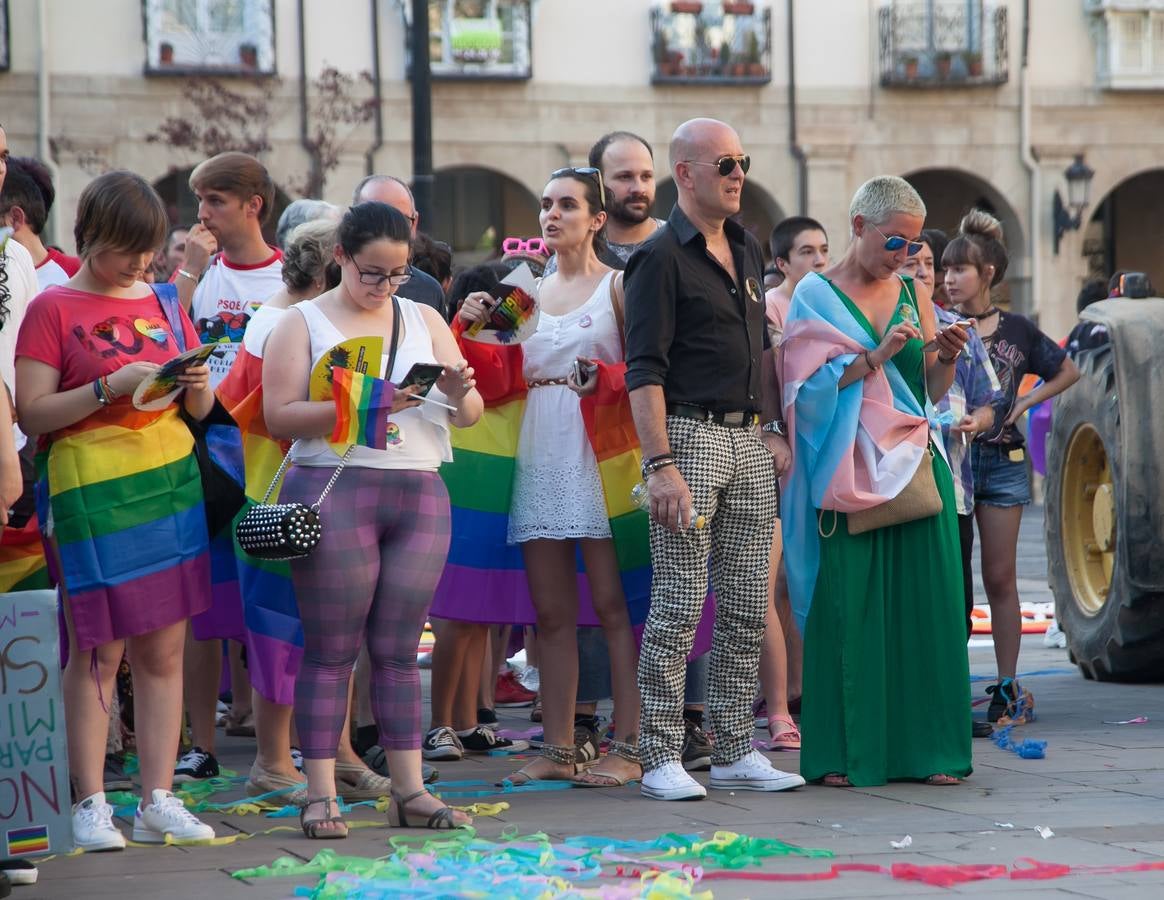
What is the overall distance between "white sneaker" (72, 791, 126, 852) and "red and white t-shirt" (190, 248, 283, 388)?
1.89 meters

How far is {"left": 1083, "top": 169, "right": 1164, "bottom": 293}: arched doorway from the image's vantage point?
3142cm

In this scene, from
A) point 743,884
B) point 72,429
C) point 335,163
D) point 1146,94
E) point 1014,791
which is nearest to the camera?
point 743,884

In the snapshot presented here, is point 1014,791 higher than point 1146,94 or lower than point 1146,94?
lower

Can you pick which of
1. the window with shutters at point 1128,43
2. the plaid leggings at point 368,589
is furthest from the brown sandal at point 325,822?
the window with shutters at point 1128,43

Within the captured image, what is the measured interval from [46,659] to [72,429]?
80cm

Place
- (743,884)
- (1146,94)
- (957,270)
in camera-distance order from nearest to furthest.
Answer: (743,884)
(957,270)
(1146,94)

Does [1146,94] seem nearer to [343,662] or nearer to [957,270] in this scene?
[957,270]

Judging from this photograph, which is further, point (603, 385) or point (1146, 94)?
point (1146, 94)

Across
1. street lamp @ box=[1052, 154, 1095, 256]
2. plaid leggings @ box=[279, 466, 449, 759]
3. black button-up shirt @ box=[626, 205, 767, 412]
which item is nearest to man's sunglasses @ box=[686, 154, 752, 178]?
black button-up shirt @ box=[626, 205, 767, 412]

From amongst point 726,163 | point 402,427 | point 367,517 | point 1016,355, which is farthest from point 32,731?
point 1016,355

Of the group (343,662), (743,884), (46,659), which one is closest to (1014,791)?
(743,884)

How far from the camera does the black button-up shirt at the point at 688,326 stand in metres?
6.05

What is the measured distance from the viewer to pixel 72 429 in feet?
17.9

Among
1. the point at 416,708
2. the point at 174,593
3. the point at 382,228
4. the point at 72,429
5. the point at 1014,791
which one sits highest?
the point at 382,228
